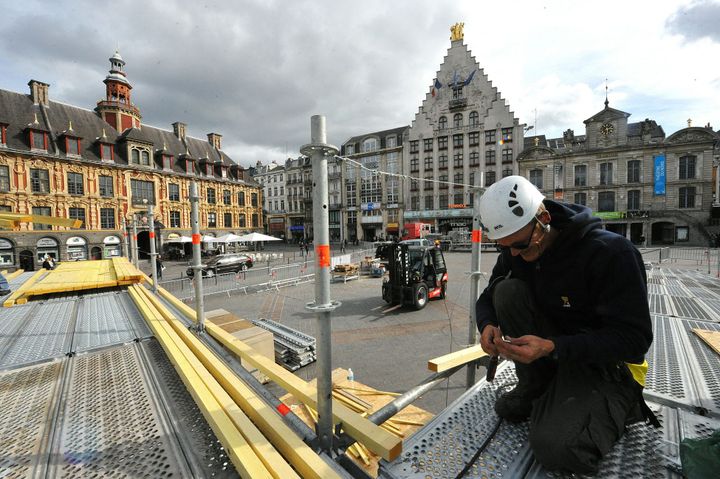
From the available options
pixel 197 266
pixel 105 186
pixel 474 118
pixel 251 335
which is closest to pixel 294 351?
pixel 251 335

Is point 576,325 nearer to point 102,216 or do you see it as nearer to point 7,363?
point 7,363

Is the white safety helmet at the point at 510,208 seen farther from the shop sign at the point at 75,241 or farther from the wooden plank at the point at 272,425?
the shop sign at the point at 75,241

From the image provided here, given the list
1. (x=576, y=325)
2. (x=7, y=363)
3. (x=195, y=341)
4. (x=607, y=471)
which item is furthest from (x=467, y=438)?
(x=7, y=363)

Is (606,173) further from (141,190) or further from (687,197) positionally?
(141,190)

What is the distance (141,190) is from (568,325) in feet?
127

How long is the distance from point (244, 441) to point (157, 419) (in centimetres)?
87

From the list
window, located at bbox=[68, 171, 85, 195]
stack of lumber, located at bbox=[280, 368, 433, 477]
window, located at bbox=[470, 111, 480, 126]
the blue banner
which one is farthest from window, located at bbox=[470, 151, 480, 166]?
window, located at bbox=[68, 171, 85, 195]

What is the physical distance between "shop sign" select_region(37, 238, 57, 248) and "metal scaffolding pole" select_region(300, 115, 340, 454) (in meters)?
34.8

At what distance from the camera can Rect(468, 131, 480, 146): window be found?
39500 mm

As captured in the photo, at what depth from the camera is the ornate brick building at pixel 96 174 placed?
24172 mm

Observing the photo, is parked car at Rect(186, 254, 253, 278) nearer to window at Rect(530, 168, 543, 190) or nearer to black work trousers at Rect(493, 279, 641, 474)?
black work trousers at Rect(493, 279, 641, 474)

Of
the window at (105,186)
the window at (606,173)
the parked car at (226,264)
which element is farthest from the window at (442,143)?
the window at (105,186)

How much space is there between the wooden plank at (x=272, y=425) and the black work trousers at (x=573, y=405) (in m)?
1.24

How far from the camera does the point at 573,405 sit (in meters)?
1.71
